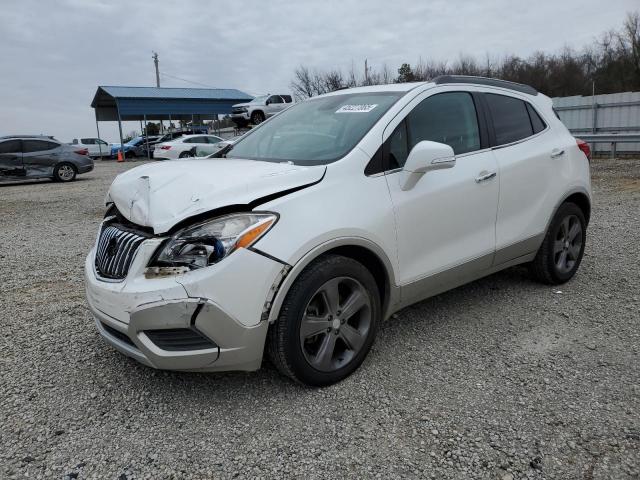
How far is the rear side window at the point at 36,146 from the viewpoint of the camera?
16.5m

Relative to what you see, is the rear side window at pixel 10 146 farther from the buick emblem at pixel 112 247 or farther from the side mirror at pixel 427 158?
the side mirror at pixel 427 158

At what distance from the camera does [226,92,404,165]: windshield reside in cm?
328

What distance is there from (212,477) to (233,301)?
31.4 inches

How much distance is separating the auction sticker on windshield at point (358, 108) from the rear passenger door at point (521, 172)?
42.2 inches

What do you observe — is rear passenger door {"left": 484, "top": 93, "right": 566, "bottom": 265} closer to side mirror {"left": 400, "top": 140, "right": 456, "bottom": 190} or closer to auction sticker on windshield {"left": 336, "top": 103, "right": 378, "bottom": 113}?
side mirror {"left": 400, "top": 140, "right": 456, "bottom": 190}

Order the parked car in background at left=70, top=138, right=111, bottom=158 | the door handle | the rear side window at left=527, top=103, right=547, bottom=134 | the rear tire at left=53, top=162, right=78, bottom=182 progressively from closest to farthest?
the door handle
the rear side window at left=527, top=103, right=547, bottom=134
the rear tire at left=53, top=162, right=78, bottom=182
the parked car in background at left=70, top=138, right=111, bottom=158

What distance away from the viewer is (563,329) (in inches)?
149

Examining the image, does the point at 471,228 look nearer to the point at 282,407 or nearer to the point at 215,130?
the point at 282,407

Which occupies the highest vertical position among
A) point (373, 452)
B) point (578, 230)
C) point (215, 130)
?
point (215, 130)

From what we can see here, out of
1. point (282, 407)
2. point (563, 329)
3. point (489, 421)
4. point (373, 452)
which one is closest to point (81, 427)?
point (282, 407)

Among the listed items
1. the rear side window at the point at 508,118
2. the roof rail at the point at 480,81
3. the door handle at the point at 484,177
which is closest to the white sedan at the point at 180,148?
the roof rail at the point at 480,81

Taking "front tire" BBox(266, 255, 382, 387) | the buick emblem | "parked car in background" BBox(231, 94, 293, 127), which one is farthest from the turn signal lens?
"parked car in background" BBox(231, 94, 293, 127)

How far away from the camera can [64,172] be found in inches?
696

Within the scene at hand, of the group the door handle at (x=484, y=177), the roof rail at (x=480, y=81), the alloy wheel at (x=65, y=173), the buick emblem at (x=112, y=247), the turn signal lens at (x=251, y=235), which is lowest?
the buick emblem at (x=112, y=247)
